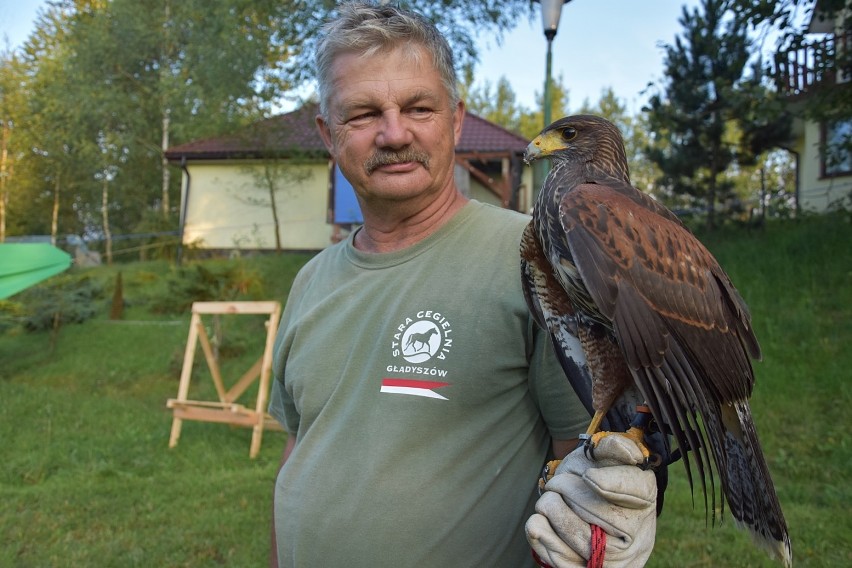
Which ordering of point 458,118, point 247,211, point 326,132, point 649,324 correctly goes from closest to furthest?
point 649,324
point 458,118
point 326,132
point 247,211

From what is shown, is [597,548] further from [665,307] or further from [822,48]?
[822,48]

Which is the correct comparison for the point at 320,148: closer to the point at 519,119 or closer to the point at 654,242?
the point at 654,242

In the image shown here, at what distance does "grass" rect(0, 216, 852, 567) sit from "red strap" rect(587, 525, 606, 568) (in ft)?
4.65

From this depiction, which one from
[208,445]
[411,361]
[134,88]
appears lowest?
[208,445]

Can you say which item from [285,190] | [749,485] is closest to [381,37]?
[749,485]

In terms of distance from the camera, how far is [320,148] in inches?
637

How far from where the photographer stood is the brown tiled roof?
15.0 m

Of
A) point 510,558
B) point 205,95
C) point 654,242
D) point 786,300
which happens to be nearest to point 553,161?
point 654,242

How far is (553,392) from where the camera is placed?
1.68m

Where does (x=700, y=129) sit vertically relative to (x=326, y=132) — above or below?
above

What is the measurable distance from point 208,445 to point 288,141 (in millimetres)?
10251

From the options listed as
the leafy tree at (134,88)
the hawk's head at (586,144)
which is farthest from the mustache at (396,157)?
the leafy tree at (134,88)

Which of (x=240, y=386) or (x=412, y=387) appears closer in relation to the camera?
(x=412, y=387)

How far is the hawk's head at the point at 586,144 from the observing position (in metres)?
1.86
